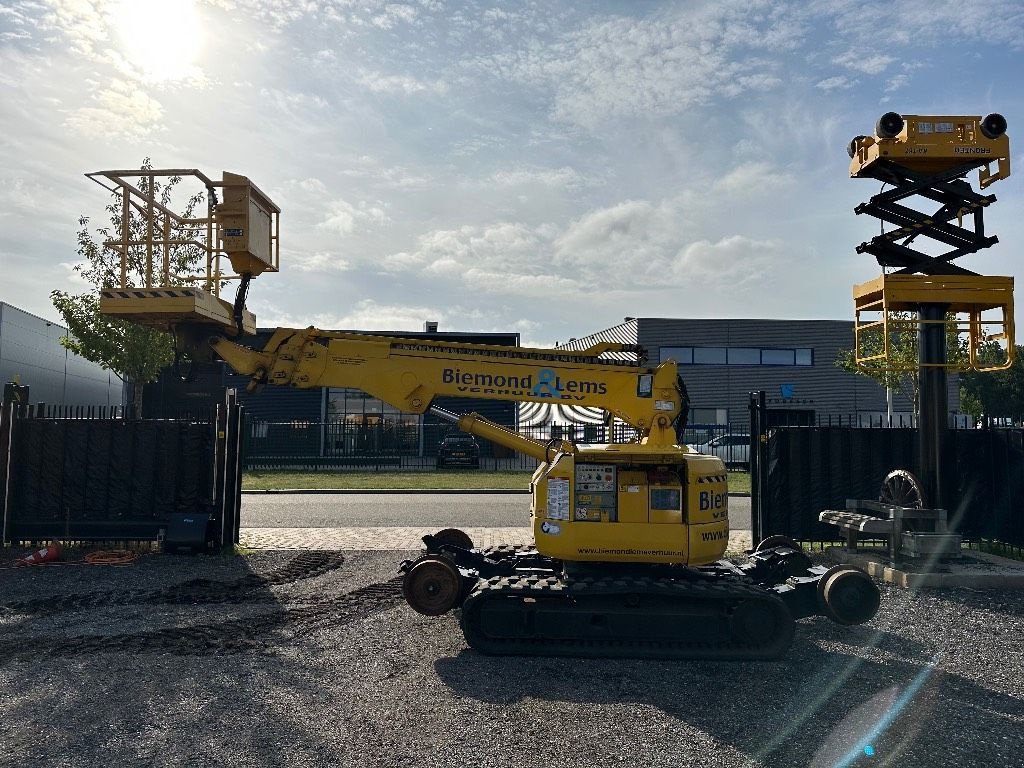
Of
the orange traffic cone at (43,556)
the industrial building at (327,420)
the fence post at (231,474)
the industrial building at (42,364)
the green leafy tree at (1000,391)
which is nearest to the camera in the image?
the orange traffic cone at (43,556)

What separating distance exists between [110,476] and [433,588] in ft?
24.6

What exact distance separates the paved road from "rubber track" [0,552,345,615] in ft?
16.7

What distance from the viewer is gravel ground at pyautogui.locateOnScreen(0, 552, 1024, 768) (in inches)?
191

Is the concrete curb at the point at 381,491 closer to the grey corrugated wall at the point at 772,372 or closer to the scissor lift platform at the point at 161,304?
the scissor lift platform at the point at 161,304

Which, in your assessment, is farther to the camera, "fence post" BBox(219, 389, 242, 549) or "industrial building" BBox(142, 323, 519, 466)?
"industrial building" BBox(142, 323, 519, 466)

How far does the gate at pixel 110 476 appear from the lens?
11812 millimetres

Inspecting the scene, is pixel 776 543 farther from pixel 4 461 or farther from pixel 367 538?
pixel 4 461

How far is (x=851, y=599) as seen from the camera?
24.4ft

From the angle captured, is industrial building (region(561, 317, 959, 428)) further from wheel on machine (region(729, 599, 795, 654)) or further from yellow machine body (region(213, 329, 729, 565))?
wheel on machine (region(729, 599, 795, 654))

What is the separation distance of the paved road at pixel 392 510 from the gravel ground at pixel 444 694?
6979 millimetres

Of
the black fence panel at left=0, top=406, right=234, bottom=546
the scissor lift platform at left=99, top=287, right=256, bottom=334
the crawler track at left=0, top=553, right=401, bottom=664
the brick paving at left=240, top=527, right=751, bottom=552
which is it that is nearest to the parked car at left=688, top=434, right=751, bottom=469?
the brick paving at left=240, top=527, right=751, bottom=552

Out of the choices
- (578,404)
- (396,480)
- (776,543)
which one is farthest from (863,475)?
(396,480)

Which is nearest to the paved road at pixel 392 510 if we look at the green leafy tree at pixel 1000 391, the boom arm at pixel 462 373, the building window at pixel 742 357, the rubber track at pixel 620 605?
the boom arm at pixel 462 373

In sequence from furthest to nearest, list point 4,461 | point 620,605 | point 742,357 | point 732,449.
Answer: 1. point 742,357
2. point 732,449
3. point 4,461
4. point 620,605
